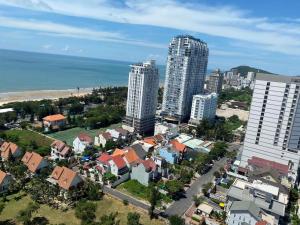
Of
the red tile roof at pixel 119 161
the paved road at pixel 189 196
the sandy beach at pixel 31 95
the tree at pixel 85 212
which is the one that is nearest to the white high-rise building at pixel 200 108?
the paved road at pixel 189 196

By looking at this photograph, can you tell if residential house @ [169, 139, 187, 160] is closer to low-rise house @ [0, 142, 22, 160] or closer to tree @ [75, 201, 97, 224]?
tree @ [75, 201, 97, 224]

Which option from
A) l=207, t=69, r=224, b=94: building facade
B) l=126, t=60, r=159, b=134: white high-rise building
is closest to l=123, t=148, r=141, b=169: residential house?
l=126, t=60, r=159, b=134: white high-rise building

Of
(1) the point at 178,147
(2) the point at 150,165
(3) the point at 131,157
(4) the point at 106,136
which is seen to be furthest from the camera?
(4) the point at 106,136

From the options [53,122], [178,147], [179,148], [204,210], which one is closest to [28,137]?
[53,122]

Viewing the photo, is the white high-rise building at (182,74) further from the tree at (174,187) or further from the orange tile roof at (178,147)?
the tree at (174,187)

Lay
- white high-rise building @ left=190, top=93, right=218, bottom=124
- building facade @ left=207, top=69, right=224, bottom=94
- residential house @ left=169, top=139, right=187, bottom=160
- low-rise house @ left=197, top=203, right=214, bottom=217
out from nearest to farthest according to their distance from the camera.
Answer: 1. low-rise house @ left=197, top=203, right=214, bottom=217
2. residential house @ left=169, top=139, right=187, bottom=160
3. white high-rise building @ left=190, top=93, right=218, bottom=124
4. building facade @ left=207, top=69, right=224, bottom=94

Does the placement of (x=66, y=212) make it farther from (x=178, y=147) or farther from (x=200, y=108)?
(x=200, y=108)

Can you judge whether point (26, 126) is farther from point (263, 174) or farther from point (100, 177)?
point (263, 174)
